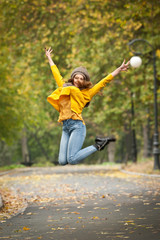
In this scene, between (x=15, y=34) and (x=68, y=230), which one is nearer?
(x=68, y=230)

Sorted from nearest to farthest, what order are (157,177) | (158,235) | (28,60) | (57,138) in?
(158,235) < (157,177) < (28,60) < (57,138)

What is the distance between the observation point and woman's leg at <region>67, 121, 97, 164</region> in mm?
7750

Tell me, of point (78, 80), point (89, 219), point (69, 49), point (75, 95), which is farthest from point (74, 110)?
point (69, 49)

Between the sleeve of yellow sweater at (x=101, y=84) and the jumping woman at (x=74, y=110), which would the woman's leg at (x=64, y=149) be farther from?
the sleeve of yellow sweater at (x=101, y=84)

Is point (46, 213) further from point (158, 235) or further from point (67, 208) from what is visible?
point (158, 235)

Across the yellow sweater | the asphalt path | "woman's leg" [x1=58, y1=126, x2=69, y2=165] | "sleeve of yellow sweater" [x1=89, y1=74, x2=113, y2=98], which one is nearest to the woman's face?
the yellow sweater

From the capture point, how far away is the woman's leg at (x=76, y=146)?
7.75 metres

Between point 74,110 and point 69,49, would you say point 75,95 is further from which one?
point 69,49

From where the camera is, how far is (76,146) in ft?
25.5

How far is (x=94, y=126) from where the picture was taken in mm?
47594

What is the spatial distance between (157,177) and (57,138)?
131 feet

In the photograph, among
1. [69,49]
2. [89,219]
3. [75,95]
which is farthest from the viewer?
[69,49]

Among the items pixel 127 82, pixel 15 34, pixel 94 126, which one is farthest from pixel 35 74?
pixel 94 126

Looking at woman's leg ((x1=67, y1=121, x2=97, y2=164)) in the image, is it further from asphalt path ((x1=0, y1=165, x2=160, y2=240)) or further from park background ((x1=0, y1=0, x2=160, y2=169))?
park background ((x1=0, y1=0, x2=160, y2=169))
